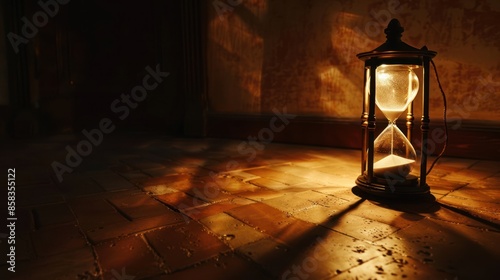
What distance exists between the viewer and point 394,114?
2271mm

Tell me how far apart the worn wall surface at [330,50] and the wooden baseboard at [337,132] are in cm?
14

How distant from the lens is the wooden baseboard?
3955 mm

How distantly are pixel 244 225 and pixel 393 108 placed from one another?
1.27 meters

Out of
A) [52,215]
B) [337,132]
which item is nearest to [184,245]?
A: [52,215]

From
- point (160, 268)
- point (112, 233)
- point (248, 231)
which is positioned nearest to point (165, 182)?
point (112, 233)

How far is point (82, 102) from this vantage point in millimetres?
6984

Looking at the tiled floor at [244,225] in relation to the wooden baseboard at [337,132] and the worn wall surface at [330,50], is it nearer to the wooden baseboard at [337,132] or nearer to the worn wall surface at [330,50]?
the wooden baseboard at [337,132]

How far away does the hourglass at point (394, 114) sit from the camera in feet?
7.30

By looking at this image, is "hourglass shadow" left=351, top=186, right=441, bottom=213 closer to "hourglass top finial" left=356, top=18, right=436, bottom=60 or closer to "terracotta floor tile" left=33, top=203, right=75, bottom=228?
"hourglass top finial" left=356, top=18, right=436, bottom=60

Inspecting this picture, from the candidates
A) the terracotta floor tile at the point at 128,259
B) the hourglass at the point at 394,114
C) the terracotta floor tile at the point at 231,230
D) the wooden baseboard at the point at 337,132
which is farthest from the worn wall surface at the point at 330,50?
the terracotta floor tile at the point at 128,259

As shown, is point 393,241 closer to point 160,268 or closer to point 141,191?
point 160,268

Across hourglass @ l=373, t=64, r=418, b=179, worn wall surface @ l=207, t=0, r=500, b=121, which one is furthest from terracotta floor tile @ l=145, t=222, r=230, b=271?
worn wall surface @ l=207, t=0, r=500, b=121

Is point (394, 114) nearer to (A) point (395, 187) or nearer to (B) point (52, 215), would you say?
(A) point (395, 187)

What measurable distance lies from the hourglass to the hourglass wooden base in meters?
0.04
